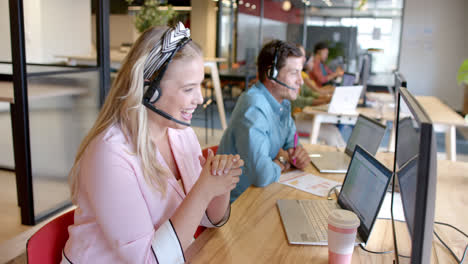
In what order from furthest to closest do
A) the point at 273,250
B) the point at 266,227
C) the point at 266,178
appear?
1. the point at 266,178
2. the point at 266,227
3. the point at 273,250

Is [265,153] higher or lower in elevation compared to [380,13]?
lower

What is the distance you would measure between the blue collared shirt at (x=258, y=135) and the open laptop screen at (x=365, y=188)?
38 cm

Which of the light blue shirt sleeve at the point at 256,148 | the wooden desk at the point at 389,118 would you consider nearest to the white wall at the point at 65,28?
the light blue shirt sleeve at the point at 256,148

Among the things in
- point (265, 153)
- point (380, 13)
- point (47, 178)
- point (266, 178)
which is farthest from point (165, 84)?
point (380, 13)

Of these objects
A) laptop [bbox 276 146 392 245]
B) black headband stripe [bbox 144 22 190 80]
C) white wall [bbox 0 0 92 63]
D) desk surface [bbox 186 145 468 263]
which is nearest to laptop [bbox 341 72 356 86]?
white wall [bbox 0 0 92 63]

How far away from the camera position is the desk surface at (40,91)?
270 cm

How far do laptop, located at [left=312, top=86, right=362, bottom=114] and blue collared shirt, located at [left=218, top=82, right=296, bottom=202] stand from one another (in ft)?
4.45

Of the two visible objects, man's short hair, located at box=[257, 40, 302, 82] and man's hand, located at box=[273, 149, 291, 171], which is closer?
man's hand, located at box=[273, 149, 291, 171]

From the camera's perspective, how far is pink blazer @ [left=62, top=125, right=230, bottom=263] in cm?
102

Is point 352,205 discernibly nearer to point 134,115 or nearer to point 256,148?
point 256,148

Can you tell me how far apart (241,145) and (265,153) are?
0.12 metres

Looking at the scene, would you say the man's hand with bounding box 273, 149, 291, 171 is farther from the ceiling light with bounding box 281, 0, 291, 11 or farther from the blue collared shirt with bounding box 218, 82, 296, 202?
the ceiling light with bounding box 281, 0, 291, 11

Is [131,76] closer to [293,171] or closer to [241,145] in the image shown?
[241,145]

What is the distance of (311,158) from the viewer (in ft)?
7.07
